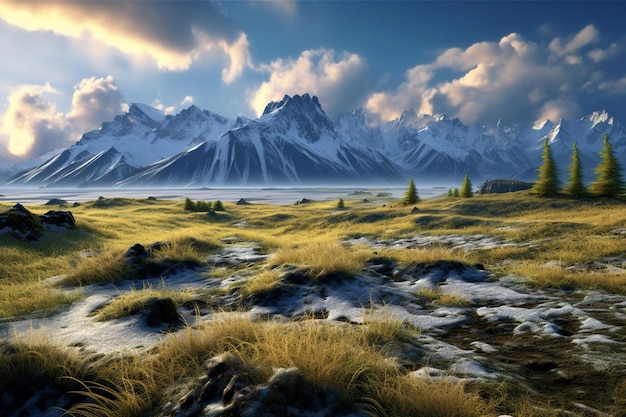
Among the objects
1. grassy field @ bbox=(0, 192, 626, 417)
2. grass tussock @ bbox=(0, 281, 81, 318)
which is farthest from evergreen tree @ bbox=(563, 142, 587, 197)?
grass tussock @ bbox=(0, 281, 81, 318)

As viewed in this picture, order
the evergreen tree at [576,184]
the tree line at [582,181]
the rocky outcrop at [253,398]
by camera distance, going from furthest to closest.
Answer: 1. the evergreen tree at [576,184]
2. the tree line at [582,181]
3. the rocky outcrop at [253,398]

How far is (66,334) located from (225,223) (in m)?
34.6

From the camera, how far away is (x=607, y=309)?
7.07 metres

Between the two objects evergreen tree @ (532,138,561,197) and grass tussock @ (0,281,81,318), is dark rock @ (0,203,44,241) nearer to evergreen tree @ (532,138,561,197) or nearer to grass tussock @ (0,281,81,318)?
grass tussock @ (0,281,81,318)

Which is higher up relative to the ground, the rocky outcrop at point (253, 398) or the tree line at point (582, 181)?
the tree line at point (582, 181)

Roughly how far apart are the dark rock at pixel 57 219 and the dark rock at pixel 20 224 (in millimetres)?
2295

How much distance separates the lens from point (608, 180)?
33.9 m

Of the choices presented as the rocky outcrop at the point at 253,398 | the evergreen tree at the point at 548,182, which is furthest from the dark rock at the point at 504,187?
the rocky outcrop at the point at 253,398

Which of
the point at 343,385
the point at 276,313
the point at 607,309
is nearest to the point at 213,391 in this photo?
the point at 343,385

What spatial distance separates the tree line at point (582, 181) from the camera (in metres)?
33.7

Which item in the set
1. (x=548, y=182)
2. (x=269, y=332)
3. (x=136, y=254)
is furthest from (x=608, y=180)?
(x=136, y=254)

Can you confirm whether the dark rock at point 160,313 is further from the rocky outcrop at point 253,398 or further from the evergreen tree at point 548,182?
the evergreen tree at point 548,182

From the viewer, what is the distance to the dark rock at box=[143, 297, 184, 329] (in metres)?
6.36

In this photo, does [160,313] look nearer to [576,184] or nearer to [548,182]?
[548,182]
